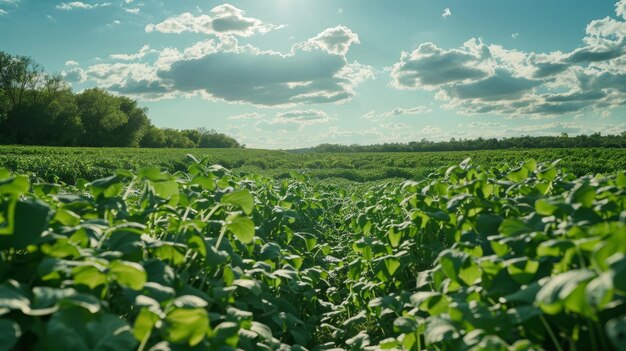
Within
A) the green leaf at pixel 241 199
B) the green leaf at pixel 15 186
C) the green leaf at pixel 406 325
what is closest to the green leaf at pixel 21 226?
the green leaf at pixel 15 186

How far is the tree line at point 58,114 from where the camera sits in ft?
179

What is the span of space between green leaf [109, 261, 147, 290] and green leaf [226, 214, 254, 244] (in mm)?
890

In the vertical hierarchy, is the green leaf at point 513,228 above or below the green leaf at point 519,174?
below

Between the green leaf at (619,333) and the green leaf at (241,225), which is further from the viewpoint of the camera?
the green leaf at (241,225)

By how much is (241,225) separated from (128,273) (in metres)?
1.00

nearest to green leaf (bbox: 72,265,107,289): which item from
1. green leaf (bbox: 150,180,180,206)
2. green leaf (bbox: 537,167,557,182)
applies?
green leaf (bbox: 150,180,180,206)

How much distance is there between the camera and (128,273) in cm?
154

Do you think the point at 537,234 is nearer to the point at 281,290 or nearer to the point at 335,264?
the point at 281,290

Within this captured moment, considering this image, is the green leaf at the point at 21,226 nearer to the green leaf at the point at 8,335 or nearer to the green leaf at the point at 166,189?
the green leaf at the point at 8,335

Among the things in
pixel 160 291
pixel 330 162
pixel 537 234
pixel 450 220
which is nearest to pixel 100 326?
pixel 160 291

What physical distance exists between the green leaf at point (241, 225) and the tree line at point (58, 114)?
61199 millimetres

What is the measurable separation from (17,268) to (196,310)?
80 centimetres

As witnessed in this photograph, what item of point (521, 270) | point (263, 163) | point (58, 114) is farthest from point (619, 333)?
point (58, 114)

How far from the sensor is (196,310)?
1594 mm
